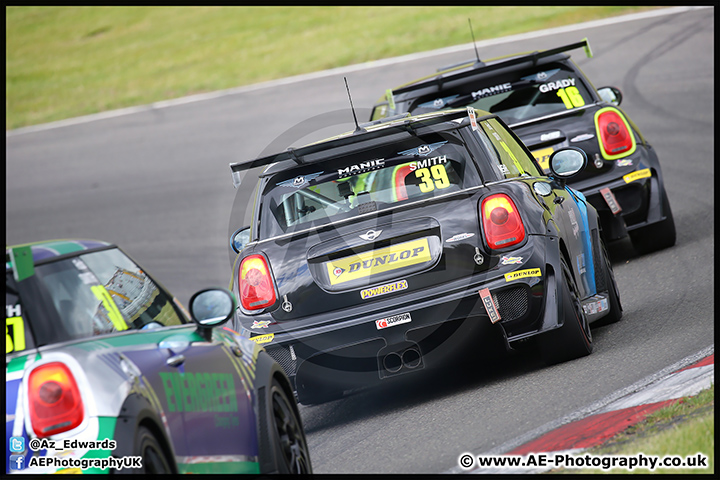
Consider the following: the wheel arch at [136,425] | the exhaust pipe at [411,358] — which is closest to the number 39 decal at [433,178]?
the exhaust pipe at [411,358]

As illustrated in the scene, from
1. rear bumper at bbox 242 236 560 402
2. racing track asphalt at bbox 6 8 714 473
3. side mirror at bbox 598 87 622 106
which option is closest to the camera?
racing track asphalt at bbox 6 8 714 473

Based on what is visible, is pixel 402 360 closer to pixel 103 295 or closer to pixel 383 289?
pixel 383 289

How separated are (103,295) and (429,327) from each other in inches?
86.7

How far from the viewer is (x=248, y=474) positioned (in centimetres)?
407

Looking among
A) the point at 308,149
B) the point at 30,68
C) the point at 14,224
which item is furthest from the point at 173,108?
the point at 308,149

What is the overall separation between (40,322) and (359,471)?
1.97 metres

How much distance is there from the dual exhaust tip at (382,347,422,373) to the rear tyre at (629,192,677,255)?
4249 millimetres

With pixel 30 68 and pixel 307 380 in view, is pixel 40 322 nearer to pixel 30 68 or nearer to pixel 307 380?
pixel 307 380

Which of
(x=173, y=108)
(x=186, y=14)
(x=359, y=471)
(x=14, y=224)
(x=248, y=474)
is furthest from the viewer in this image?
(x=186, y=14)

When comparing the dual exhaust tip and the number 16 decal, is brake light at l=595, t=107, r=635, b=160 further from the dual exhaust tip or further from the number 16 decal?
the dual exhaust tip

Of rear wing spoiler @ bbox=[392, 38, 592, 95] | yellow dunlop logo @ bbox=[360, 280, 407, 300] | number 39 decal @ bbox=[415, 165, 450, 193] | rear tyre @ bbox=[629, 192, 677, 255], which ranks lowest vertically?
rear tyre @ bbox=[629, 192, 677, 255]

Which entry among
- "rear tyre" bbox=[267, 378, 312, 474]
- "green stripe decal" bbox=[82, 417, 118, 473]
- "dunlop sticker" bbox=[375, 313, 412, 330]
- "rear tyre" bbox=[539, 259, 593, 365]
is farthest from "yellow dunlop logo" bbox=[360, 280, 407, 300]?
"green stripe decal" bbox=[82, 417, 118, 473]

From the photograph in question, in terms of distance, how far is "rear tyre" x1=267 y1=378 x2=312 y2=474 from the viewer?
4.34m

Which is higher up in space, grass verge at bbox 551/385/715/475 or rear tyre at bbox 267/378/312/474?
rear tyre at bbox 267/378/312/474
